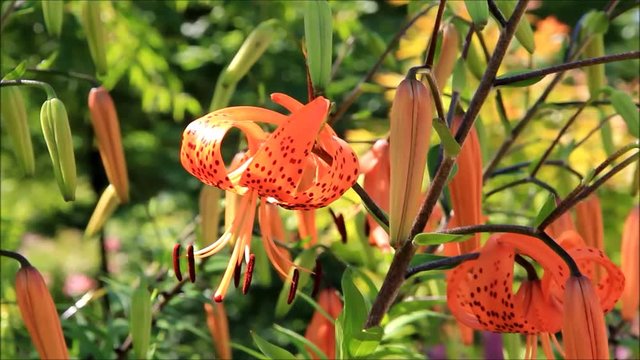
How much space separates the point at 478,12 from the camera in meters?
1.08

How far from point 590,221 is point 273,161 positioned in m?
0.49

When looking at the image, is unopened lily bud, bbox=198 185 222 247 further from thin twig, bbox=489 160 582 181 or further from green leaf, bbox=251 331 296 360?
thin twig, bbox=489 160 582 181

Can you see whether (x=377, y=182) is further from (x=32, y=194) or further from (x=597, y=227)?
(x=32, y=194)

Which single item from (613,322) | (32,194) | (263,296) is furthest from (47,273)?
(613,322)

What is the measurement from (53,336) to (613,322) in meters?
1.03

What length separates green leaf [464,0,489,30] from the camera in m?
1.07

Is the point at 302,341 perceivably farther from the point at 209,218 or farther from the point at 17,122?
the point at 17,122

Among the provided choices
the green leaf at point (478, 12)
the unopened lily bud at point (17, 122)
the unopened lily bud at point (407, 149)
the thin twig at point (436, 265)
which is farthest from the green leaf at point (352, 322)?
the unopened lily bud at point (17, 122)

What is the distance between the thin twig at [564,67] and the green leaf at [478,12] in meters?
0.08

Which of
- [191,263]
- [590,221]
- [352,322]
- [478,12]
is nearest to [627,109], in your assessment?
[590,221]

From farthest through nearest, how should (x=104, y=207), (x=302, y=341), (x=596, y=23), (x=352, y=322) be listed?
(x=104, y=207)
(x=596, y=23)
(x=302, y=341)
(x=352, y=322)

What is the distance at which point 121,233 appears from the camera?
4.23m

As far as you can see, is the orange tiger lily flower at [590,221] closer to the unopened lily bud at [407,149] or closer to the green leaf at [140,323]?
the unopened lily bud at [407,149]

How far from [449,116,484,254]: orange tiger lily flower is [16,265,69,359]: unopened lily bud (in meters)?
0.47
